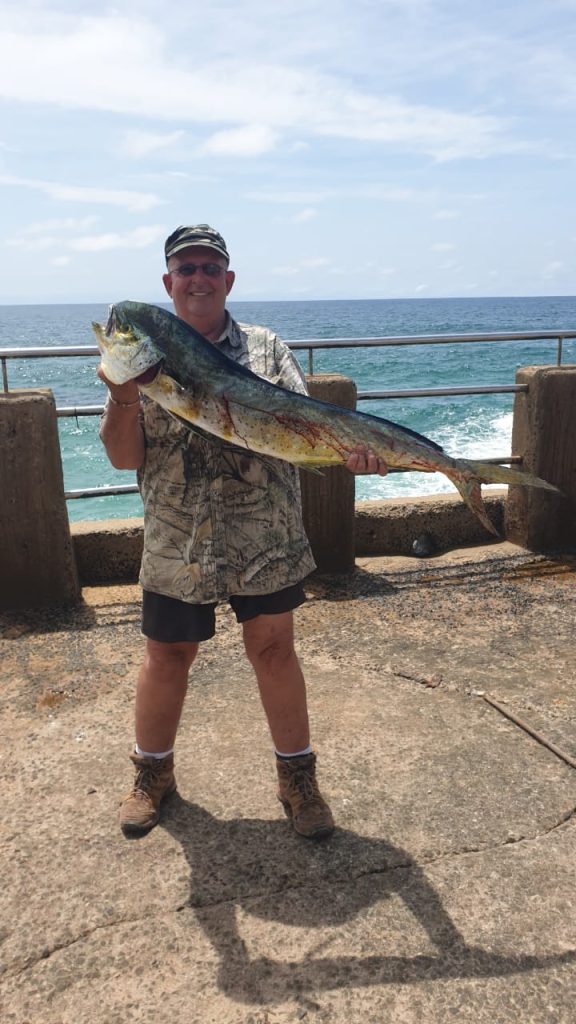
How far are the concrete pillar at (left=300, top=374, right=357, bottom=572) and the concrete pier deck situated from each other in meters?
1.03

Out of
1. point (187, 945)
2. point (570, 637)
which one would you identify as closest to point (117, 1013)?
point (187, 945)

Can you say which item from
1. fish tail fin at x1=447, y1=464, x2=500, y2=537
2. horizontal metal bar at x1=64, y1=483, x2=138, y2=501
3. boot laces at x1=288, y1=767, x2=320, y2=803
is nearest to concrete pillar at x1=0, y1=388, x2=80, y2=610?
horizontal metal bar at x1=64, y1=483, x2=138, y2=501

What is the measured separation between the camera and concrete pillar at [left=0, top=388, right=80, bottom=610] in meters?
4.91

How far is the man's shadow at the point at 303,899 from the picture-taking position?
235 cm

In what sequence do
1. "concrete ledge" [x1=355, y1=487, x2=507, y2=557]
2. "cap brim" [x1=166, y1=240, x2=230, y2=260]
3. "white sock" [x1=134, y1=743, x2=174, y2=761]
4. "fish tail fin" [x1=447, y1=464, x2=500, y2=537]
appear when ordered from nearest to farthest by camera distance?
"cap brim" [x1=166, y1=240, x2=230, y2=260] < "fish tail fin" [x1=447, y1=464, x2=500, y2=537] < "white sock" [x1=134, y1=743, x2=174, y2=761] < "concrete ledge" [x1=355, y1=487, x2=507, y2=557]

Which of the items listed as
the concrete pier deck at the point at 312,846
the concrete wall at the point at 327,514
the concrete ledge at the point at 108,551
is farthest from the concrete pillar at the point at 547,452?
the concrete ledge at the point at 108,551

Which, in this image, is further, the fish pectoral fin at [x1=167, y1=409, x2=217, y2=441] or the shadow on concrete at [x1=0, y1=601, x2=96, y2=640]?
the shadow on concrete at [x1=0, y1=601, x2=96, y2=640]

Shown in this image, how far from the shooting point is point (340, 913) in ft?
8.50

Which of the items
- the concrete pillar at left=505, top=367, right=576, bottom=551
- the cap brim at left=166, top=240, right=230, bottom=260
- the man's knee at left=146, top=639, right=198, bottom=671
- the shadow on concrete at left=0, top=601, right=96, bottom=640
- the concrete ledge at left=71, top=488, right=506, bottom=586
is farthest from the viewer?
the concrete pillar at left=505, top=367, right=576, bottom=551

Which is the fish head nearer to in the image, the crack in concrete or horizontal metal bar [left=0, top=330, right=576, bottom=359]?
the crack in concrete

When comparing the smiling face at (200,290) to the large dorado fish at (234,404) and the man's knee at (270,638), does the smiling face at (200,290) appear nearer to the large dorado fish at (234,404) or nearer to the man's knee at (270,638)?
the large dorado fish at (234,404)

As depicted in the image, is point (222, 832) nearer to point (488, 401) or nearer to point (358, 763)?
point (358, 763)

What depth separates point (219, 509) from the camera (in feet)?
9.56

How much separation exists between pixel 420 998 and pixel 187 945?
67cm
